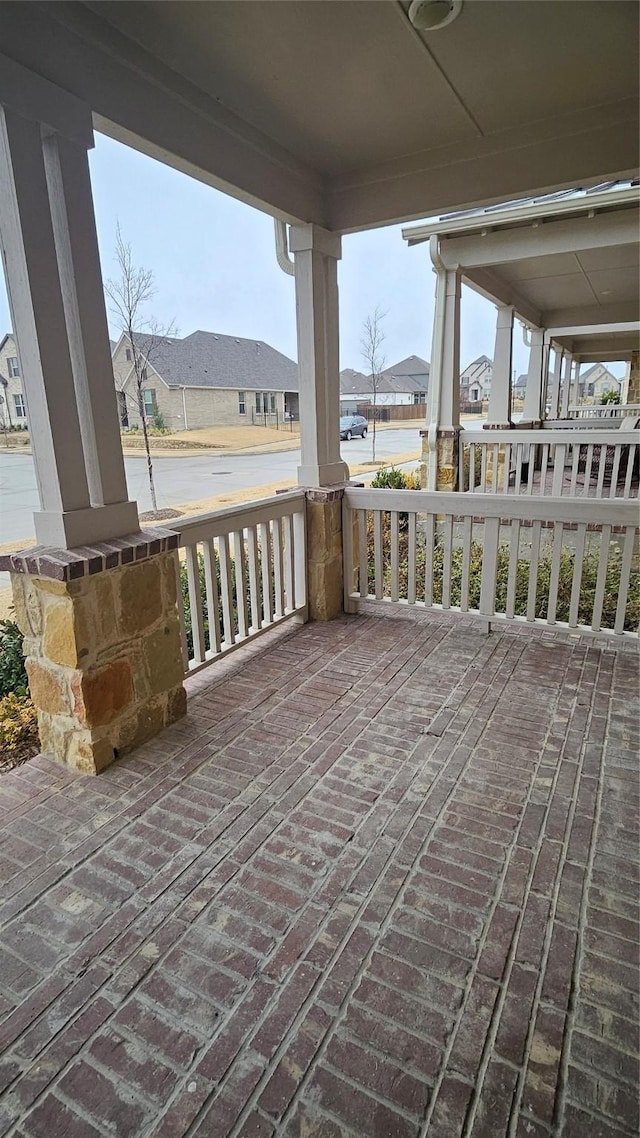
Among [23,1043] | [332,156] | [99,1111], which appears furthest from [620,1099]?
[332,156]

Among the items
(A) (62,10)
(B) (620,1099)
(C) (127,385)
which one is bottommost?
(B) (620,1099)

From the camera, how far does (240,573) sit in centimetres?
307

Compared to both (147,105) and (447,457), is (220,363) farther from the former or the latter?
(447,457)

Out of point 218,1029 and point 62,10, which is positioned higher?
point 62,10

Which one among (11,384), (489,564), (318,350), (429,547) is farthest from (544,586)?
(11,384)

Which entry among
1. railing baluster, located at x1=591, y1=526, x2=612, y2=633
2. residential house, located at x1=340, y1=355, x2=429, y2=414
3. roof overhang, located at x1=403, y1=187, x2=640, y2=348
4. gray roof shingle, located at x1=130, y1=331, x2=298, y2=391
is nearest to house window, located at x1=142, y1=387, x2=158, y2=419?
gray roof shingle, located at x1=130, y1=331, x2=298, y2=391

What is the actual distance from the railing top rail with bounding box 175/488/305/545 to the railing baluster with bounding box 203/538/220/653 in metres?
0.08

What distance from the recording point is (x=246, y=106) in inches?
97.5

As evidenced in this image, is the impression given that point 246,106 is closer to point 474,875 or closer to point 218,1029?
point 474,875

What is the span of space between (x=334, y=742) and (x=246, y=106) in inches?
110

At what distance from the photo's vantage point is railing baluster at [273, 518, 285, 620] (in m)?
3.39

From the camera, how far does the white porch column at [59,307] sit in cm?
177

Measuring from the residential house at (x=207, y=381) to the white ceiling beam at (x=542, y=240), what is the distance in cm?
309

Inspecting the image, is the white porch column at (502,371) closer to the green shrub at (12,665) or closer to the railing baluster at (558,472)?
the railing baluster at (558,472)
